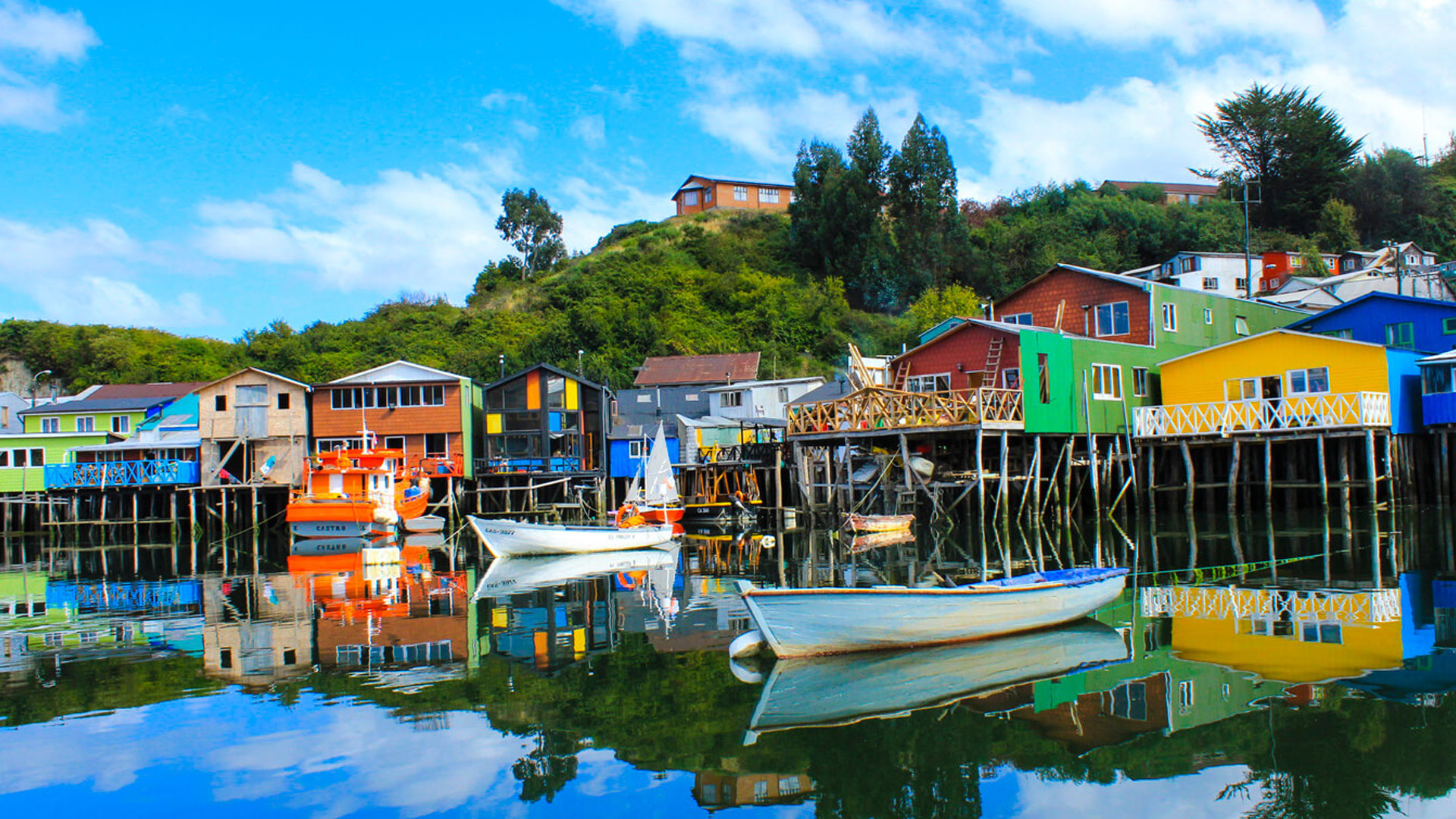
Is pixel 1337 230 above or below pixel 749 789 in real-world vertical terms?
above

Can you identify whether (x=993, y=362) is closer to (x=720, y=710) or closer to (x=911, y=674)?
(x=911, y=674)

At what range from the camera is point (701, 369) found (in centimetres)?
5500

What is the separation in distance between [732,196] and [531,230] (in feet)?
67.5

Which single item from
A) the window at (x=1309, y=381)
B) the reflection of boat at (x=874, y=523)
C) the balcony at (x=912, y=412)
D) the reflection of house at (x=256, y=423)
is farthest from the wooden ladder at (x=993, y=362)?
the reflection of house at (x=256, y=423)

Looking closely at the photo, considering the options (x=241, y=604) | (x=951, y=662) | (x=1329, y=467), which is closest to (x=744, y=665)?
(x=951, y=662)

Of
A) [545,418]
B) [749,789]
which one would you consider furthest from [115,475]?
[749,789]

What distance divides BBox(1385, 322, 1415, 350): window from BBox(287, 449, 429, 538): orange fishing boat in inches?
1561

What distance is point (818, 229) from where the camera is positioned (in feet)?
237

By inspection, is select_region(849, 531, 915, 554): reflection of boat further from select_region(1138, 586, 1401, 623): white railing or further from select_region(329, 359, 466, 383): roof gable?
select_region(329, 359, 466, 383): roof gable

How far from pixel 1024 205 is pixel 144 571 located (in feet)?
223

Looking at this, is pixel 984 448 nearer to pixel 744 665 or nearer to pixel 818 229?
pixel 744 665

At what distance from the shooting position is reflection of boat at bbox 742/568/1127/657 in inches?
505

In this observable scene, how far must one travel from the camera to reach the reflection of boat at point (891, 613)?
1283cm

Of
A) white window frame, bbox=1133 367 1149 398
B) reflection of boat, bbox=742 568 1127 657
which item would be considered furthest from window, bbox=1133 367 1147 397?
reflection of boat, bbox=742 568 1127 657
